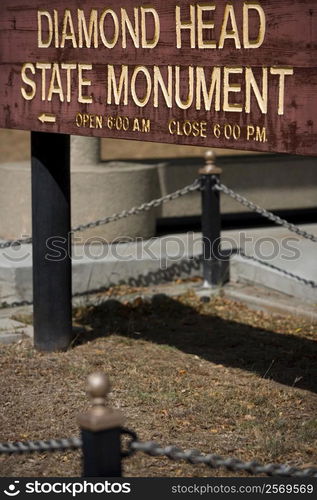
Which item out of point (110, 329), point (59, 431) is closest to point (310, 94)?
point (59, 431)

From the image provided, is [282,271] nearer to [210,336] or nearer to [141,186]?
[210,336]

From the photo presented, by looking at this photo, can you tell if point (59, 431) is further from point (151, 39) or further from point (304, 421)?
point (151, 39)

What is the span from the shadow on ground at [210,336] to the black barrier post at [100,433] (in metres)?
3.03

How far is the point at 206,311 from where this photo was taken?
26.6 feet

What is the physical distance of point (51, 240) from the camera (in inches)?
263

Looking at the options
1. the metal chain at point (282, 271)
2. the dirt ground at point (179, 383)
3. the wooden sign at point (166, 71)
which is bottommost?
the dirt ground at point (179, 383)

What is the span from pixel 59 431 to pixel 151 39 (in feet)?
6.66

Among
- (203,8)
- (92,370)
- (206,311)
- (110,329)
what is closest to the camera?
(203,8)

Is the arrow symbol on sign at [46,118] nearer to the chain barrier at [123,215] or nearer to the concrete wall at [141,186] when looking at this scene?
the chain barrier at [123,215]

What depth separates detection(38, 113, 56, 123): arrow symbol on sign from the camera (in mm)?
6176

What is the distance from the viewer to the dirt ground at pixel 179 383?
505cm

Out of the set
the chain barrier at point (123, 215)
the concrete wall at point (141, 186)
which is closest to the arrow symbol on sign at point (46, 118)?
the chain barrier at point (123, 215)

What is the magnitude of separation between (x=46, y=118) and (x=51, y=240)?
32.7 inches

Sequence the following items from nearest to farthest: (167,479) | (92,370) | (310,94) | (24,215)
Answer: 1. (167,479)
2. (310,94)
3. (92,370)
4. (24,215)
